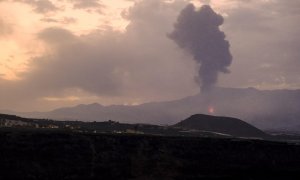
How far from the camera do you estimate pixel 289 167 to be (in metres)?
108

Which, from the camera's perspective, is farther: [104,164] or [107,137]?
[107,137]

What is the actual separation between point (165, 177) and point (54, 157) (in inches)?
905

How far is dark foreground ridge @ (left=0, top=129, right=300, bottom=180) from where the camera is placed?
90500 mm

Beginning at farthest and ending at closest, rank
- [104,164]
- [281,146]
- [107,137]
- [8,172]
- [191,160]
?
[281,146] → [107,137] → [191,160] → [104,164] → [8,172]

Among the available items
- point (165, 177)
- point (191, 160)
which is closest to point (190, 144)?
point (191, 160)

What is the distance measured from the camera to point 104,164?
314 ft

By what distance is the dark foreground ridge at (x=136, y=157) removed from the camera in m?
90.5

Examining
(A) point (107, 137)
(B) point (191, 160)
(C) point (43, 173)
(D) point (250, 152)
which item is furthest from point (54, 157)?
(D) point (250, 152)

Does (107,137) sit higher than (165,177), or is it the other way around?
(107,137)

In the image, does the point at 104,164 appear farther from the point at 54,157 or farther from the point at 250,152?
the point at 250,152

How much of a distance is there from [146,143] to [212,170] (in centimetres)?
1903

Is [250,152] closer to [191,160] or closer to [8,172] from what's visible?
[191,160]

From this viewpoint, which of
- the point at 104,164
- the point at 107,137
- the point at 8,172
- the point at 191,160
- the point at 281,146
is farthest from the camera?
the point at 281,146

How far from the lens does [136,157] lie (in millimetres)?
101438
